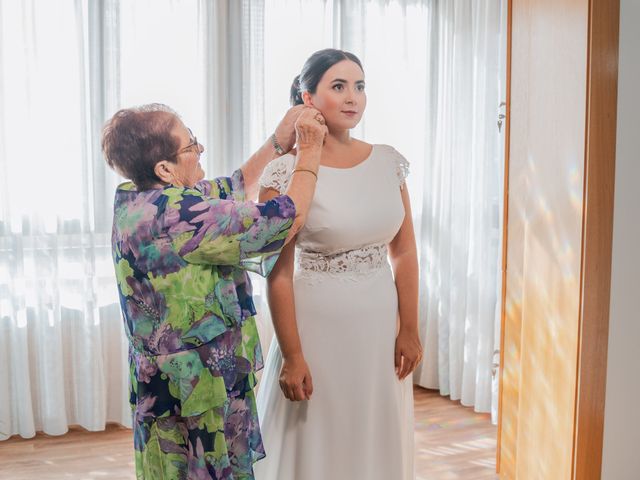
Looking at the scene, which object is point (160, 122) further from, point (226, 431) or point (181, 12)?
point (181, 12)

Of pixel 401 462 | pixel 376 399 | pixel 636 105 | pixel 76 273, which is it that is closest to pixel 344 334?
pixel 376 399

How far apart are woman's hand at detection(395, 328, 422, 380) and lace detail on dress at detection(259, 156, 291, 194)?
520mm

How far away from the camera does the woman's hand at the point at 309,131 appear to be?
5.73 ft

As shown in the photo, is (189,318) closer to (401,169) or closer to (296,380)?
(296,380)

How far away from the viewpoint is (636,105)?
7.06ft

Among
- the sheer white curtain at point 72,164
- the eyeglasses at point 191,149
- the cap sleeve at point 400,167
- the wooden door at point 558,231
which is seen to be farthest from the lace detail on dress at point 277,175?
the sheer white curtain at point 72,164

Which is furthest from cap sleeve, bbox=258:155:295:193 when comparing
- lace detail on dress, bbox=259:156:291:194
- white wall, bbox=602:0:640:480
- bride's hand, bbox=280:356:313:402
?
white wall, bbox=602:0:640:480

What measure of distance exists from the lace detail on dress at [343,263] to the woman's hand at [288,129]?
29cm

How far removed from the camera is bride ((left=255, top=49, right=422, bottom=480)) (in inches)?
72.3

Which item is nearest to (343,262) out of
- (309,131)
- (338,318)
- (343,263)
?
(343,263)

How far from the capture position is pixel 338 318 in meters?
1.88

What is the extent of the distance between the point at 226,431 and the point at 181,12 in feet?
7.96

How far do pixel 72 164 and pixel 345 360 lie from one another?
207cm

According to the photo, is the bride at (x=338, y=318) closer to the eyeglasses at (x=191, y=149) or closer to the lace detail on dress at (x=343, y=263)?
the lace detail on dress at (x=343, y=263)
